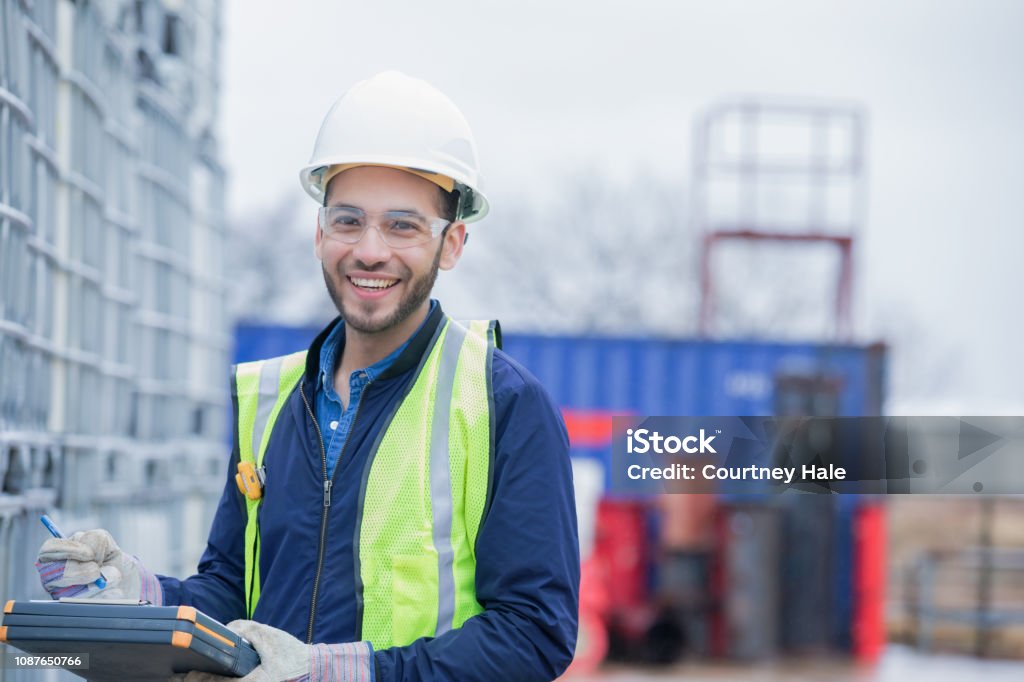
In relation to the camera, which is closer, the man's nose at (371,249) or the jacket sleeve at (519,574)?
the jacket sleeve at (519,574)

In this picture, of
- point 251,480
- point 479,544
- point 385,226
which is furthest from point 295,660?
point 385,226

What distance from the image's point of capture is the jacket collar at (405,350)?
9.48ft

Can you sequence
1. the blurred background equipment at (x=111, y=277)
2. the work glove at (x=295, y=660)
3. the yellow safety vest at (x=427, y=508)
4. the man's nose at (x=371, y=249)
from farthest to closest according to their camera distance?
the blurred background equipment at (x=111, y=277) → the man's nose at (x=371, y=249) → the yellow safety vest at (x=427, y=508) → the work glove at (x=295, y=660)

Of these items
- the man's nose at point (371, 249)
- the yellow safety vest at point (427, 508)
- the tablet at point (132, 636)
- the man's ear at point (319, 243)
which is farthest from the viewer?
the man's ear at point (319, 243)

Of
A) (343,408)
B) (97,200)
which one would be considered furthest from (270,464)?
(97,200)

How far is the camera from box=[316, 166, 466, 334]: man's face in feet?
9.50

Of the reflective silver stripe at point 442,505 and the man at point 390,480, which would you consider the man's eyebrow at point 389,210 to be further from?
the reflective silver stripe at point 442,505

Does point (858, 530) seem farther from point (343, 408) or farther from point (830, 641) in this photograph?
point (343, 408)

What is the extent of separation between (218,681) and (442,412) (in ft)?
2.12

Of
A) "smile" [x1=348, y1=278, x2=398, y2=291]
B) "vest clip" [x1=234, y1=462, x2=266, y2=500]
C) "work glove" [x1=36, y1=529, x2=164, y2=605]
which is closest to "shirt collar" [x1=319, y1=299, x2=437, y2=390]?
"smile" [x1=348, y1=278, x2=398, y2=291]

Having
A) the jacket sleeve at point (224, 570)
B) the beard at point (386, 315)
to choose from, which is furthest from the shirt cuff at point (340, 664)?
the beard at point (386, 315)

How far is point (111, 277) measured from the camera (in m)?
5.44

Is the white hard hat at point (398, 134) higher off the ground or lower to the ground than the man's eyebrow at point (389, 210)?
higher

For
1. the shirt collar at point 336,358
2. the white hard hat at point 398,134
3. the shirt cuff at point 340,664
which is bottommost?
the shirt cuff at point 340,664
